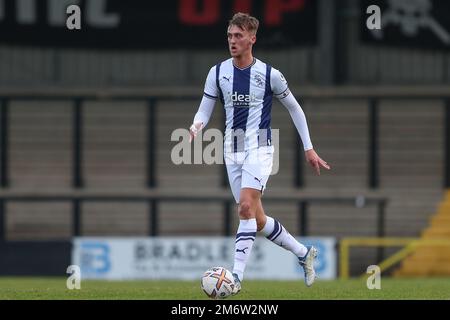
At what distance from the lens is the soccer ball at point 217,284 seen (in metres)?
10.9

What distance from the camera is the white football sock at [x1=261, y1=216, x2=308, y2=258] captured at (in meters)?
11.7

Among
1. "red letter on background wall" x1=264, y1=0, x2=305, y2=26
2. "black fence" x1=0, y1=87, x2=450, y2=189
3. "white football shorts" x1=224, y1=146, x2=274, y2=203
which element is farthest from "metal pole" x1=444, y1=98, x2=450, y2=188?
"white football shorts" x1=224, y1=146, x2=274, y2=203

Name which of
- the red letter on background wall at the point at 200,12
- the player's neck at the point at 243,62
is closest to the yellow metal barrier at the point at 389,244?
the red letter on background wall at the point at 200,12

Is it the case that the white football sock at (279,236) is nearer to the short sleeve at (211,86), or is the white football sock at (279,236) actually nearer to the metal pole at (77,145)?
the short sleeve at (211,86)

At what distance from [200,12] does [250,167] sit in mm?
14227

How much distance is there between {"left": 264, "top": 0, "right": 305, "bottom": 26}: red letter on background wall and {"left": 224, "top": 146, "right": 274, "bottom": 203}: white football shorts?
45.1 feet

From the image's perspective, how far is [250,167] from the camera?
11.3m

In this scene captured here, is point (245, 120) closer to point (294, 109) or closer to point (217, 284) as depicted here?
point (294, 109)

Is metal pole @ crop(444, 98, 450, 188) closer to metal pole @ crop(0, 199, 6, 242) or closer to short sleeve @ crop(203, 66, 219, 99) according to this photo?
metal pole @ crop(0, 199, 6, 242)

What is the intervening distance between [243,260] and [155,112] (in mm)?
13141

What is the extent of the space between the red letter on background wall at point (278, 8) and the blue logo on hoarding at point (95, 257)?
5.78 m

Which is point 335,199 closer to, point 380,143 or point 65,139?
point 380,143

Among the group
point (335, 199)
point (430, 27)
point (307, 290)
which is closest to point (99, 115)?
point (335, 199)

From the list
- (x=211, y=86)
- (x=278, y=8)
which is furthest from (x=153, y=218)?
(x=211, y=86)
